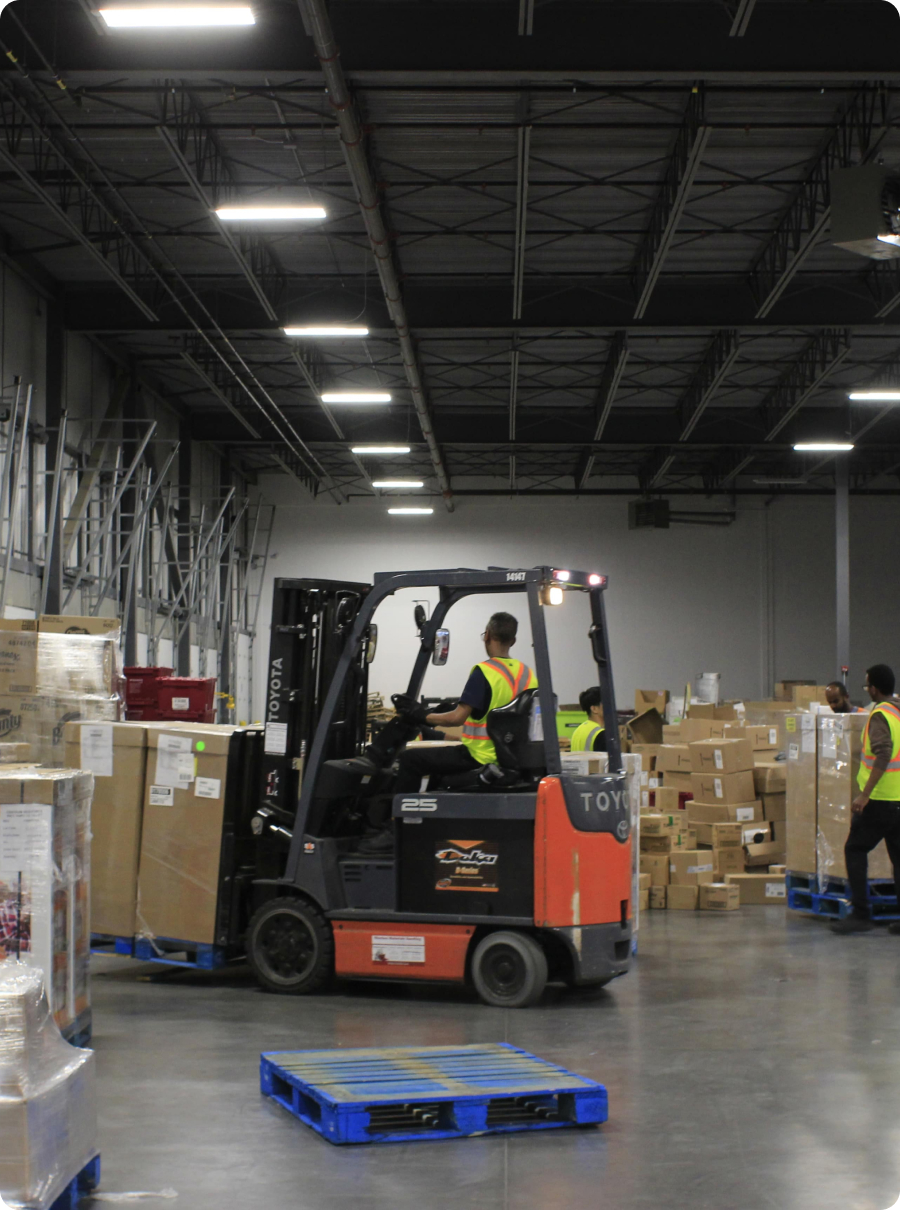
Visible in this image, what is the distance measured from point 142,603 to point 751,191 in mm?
10926

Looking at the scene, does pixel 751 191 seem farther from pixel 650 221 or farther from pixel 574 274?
pixel 574 274

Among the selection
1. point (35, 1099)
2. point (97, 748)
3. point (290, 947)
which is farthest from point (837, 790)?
point (35, 1099)

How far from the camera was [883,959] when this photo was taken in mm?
8391

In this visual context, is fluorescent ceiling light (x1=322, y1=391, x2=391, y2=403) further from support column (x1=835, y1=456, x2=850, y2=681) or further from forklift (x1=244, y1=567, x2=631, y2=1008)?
forklift (x1=244, y1=567, x2=631, y2=1008)

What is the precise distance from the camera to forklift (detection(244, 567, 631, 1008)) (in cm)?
671

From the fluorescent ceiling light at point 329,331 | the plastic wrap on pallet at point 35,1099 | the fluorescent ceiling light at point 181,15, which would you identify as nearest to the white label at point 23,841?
the plastic wrap on pallet at point 35,1099

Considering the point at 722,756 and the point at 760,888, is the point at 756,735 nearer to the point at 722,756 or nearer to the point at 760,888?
the point at 722,756

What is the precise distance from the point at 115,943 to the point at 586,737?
3508mm

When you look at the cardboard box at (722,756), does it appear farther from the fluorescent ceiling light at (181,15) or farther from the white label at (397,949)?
the fluorescent ceiling light at (181,15)

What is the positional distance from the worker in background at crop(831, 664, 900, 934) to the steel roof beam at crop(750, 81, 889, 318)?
15.9ft

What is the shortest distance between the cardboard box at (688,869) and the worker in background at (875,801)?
1.52 m

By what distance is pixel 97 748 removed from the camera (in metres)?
7.31

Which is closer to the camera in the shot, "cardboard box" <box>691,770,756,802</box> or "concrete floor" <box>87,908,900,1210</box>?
"concrete floor" <box>87,908,900,1210</box>

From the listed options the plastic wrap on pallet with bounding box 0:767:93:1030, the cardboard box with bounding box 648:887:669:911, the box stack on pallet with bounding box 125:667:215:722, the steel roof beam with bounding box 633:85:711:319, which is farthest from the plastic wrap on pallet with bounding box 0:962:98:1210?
the steel roof beam with bounding box 633:85:711:319
